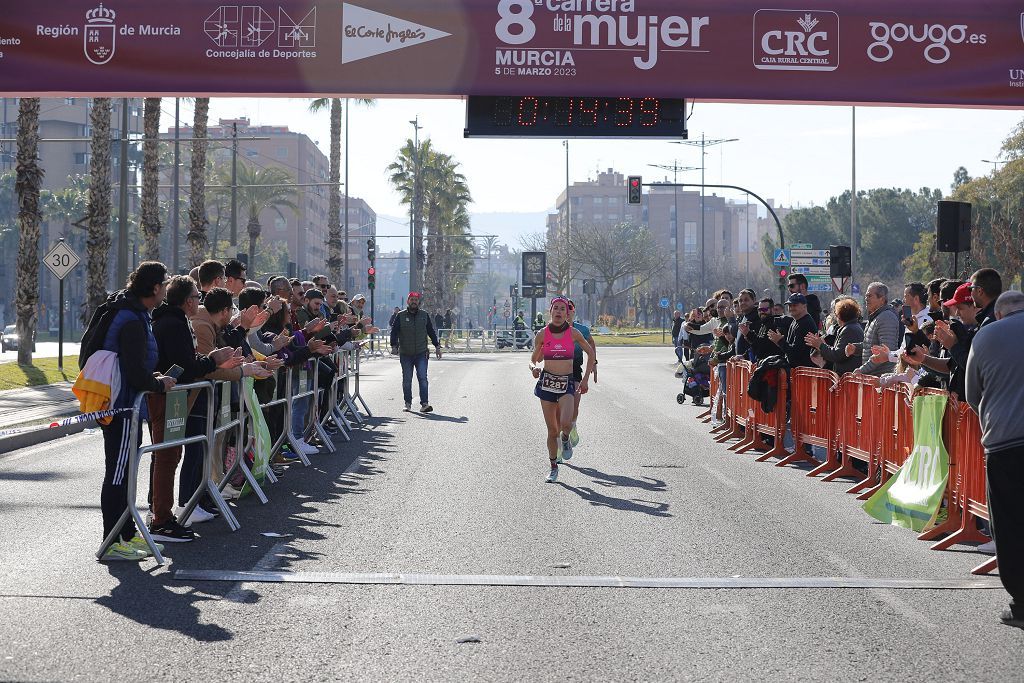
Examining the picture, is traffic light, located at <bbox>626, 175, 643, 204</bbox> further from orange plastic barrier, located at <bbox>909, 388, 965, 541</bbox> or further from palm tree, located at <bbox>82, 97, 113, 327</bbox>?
orange plastic barrier, located at <bbox>909, 388, 965, 541</bbox>

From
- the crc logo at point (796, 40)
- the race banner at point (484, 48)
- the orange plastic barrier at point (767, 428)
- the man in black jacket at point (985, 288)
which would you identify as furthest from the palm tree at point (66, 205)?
the man in black jacket at point (985, 288)

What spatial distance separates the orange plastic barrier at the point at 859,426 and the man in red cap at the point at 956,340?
2284 millimetres

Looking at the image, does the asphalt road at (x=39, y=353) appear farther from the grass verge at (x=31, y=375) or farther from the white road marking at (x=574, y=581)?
the white road marking at (x=574, y=581)

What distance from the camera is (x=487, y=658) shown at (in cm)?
565

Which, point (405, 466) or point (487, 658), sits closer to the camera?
point (487, 658)

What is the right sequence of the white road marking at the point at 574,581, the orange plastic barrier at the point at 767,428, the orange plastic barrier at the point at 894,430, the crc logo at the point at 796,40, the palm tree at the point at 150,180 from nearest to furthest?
the white road marking at the point at 574,581
the orange plastic barrier at the point at 894,430
the orange plastic barrier at the point at 767,428
the crc logo at the point at 796,40
the palm tree at the point at 150,180

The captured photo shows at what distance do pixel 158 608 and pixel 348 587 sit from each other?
1110mm

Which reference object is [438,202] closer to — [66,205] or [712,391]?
[66,205]

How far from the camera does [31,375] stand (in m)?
26.4

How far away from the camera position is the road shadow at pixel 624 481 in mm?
11805

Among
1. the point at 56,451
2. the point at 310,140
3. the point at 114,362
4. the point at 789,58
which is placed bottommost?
the point at 56,451

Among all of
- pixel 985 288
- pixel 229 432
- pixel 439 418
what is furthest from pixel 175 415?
pixel 439 418

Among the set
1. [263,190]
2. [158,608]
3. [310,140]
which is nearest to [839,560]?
[158,608]

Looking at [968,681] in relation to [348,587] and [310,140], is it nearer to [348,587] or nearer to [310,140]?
[348,587]
